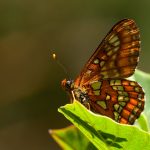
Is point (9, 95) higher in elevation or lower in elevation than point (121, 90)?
lower

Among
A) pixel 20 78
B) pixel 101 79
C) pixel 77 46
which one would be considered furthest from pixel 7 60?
pixel 101 79

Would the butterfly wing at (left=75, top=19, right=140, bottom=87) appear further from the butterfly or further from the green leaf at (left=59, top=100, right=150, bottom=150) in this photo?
the green leaf at (left=59, top=100, right=150, bottom=150)

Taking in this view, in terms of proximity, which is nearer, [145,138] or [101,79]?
[145,138]

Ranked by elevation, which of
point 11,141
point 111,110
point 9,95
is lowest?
point 11,141

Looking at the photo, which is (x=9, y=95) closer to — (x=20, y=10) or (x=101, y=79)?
(x=20, y=10)

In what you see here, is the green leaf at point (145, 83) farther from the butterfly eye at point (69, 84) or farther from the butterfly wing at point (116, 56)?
the butterfly eye at point (69, 84)

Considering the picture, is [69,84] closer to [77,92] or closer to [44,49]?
[77,92]
